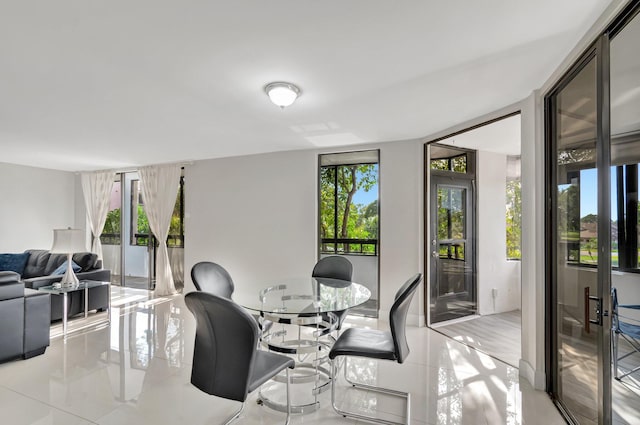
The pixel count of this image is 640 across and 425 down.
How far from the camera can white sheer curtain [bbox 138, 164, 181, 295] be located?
19.2 ft

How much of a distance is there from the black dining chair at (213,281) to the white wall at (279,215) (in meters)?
0.74

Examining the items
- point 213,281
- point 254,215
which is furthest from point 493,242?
point 213,281

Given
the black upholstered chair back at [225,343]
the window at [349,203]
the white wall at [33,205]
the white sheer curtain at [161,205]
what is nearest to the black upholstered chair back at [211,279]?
the black upholstered chair back at [225,343]

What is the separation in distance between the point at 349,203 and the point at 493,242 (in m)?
2.24

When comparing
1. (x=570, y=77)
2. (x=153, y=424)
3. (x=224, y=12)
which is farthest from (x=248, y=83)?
(x=153, y=424)

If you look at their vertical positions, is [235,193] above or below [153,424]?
above

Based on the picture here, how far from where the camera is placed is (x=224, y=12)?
1669 mm

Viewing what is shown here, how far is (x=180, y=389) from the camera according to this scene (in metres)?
2.59

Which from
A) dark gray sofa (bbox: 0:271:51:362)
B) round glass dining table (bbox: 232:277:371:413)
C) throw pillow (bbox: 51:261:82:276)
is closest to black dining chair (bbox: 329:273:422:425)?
round glass dining table (bbox: 232:277:371:413)

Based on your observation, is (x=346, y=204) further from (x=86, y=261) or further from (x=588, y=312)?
(x=86, y=261)

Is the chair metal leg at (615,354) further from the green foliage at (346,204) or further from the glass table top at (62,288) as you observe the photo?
the glass table top at (62,288)

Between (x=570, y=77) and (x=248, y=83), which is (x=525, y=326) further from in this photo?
(x=248, y=83)

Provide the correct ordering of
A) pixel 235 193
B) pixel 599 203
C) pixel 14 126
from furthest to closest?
pixel 235 193, pixel 14 126, pixel 599 203

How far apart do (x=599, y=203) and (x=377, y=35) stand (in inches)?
62.8
